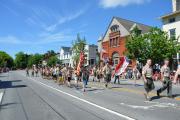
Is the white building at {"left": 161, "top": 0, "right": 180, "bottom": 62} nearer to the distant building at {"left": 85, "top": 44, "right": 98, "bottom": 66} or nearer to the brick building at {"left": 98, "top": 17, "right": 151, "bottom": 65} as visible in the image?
the brick building at {"left": 98, "top": 17, "right": 151, "bottom": 65}

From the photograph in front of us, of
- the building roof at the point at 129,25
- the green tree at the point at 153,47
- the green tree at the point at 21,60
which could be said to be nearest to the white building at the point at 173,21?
the green tree at the point at 153,47

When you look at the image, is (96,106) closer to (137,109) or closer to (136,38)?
(137,109)

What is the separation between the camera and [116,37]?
56.8 m

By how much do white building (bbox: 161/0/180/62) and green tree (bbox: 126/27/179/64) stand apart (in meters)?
2.77

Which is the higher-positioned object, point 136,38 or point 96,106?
point 136,38

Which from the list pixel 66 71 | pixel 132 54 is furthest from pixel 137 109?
pixel 132 54

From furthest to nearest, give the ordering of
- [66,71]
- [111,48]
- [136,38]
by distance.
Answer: [111,48] → [136,38] → [66,71]

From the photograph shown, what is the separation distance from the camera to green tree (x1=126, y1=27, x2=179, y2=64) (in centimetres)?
3606

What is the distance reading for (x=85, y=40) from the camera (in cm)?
6116

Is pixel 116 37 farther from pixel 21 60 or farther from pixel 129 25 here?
pixel 21 60

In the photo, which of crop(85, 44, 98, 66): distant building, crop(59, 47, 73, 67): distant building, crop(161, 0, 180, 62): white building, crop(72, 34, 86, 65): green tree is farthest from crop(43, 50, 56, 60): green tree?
crop(161, 0, 180, 62): white building

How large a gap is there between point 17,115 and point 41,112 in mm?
892

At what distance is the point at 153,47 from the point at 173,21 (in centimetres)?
685

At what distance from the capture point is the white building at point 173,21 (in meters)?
40.1
